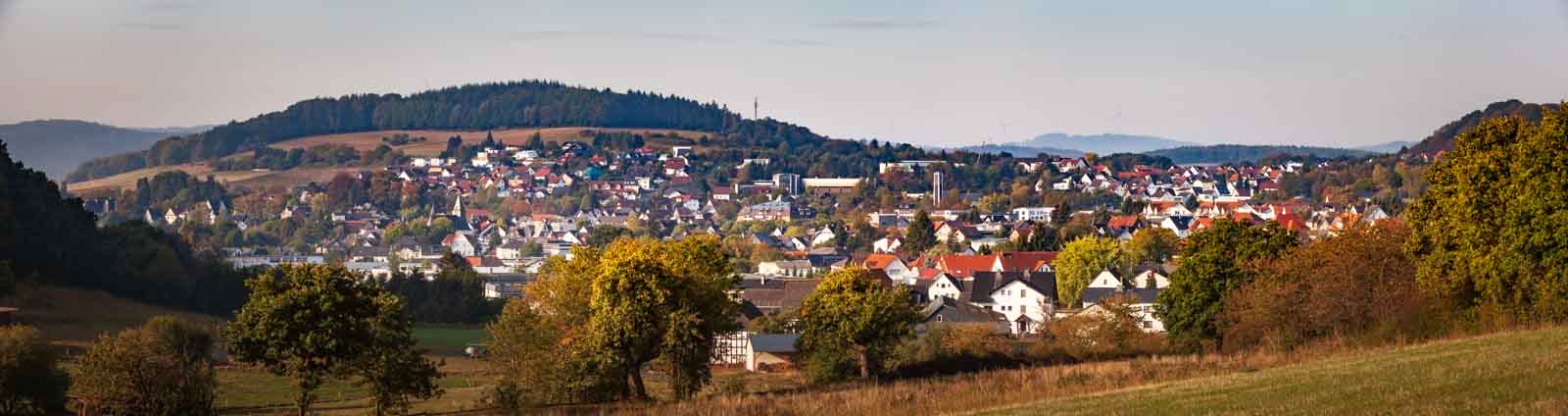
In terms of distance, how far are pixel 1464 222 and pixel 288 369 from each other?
19.7 metres

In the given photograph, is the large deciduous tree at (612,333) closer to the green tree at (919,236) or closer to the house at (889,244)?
the green tree at (919,236)

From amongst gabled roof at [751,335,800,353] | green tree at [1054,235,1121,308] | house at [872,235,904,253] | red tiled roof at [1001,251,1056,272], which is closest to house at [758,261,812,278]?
house at [872,235,904,253]

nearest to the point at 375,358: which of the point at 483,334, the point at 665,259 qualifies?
the point at 665,259

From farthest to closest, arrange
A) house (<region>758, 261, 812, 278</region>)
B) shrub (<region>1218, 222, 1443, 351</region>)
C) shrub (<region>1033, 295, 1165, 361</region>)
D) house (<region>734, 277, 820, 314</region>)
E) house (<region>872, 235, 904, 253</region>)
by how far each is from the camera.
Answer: house (<region>872, 235, 904, 253</region>) → house (<region>758, 261, 812, 278</region>) → house (<region>734, 277, 820, 314</region>) → shrub (<region>1033, 295, 1165, 361</region>) → shrub (<region>1218, 222, 1443, 351</region>)

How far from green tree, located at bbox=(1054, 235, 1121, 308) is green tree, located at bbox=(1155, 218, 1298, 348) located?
3031 centimetres

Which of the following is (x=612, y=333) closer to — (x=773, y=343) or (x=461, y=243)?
(x=773, y=343)

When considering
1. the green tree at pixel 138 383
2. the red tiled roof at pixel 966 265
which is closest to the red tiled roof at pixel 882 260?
the red tiled roof at pixel 966 265

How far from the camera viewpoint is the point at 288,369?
89.9ft

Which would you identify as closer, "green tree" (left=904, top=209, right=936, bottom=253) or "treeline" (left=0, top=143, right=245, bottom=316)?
"treeline" (left=0, top=143, right=245, bottom=316)

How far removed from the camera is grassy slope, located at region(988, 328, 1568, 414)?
16.2 m

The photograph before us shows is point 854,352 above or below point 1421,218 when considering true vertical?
below

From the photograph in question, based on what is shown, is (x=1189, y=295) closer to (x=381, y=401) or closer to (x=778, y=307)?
(x=381, y=401)

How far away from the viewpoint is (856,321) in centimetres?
3791

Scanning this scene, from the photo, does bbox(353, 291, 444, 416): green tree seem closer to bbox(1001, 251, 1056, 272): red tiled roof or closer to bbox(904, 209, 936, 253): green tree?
bbox(1001, 251, 1056, 272): red tiled roof
